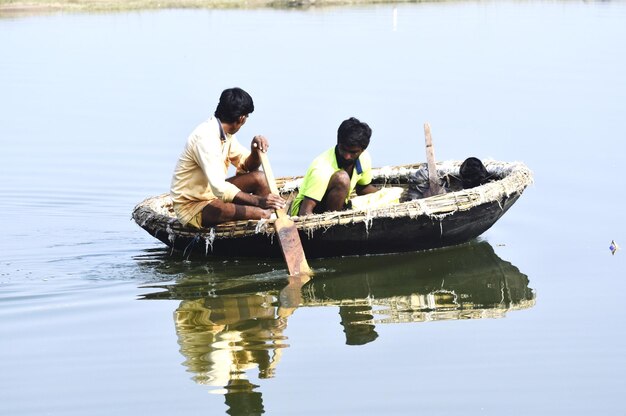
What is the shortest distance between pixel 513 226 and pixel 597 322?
2293 millimetres

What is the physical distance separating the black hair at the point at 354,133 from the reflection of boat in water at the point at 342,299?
93 centimetres

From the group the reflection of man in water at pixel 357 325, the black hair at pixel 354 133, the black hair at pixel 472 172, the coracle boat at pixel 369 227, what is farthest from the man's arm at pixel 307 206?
the black hair at pixel 472 172

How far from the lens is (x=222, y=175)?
22.5ft

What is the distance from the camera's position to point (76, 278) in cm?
714

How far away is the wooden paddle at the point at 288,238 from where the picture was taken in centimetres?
694

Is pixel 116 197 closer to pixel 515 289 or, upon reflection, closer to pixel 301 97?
pixel 515 289

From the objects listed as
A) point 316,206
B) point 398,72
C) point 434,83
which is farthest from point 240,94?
point 398,72

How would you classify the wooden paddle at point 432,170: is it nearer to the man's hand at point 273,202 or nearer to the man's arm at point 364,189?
the man's arm at point 364,189

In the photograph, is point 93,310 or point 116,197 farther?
point 116,197

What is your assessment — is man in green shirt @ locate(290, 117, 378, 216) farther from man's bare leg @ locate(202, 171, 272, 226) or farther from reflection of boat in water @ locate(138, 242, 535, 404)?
reflection of boat in water @ locate(138, 242, 535, 404)

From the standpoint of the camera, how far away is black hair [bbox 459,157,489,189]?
7809 millimetres

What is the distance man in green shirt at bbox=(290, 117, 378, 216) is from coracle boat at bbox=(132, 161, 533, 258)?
0.17 metres

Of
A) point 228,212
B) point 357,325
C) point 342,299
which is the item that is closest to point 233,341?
point 357,325

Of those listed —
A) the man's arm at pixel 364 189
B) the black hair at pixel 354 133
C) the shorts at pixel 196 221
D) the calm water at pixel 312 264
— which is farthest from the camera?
the man's arm at pixel 364 189
